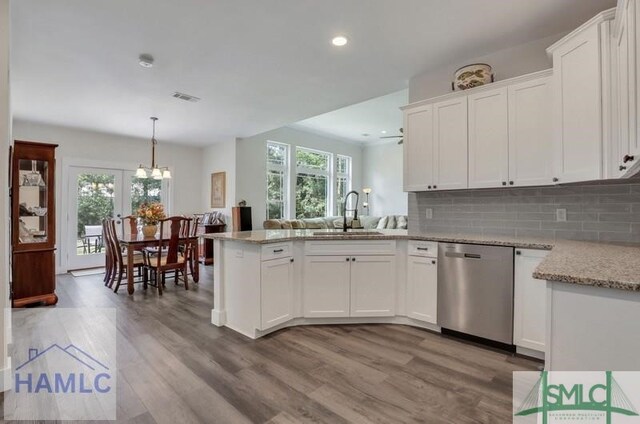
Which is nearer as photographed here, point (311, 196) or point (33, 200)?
point (33, 200)

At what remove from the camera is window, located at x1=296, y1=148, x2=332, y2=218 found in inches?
301

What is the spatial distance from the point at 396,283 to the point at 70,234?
588 cm

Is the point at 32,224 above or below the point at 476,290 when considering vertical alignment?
above

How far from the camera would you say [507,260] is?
7.76 feet

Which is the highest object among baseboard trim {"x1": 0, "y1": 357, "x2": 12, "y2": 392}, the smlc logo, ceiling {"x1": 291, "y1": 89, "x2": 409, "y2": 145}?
ceiling {"x1": 291, "y1": 89, "x2": 409, "y2": 145}

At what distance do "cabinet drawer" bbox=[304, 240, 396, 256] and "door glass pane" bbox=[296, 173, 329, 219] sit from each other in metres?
4.64

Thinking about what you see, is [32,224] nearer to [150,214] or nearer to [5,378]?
[150,214]

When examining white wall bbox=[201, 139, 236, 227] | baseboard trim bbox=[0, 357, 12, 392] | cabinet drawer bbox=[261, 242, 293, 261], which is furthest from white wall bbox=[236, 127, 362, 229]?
baseboard trim bbox=[0, 357, 12, 392]

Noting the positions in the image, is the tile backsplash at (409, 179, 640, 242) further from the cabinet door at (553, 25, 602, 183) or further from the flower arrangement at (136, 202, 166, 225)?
the flower arrangement at (136, 202, 166, 225)

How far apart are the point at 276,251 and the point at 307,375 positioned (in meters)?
1.07

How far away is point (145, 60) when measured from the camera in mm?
2916

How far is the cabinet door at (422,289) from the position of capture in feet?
9.04

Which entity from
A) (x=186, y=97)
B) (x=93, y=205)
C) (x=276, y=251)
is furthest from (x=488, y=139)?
(x=93, y=205)

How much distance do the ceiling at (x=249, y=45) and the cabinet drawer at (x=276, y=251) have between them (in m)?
1.80
